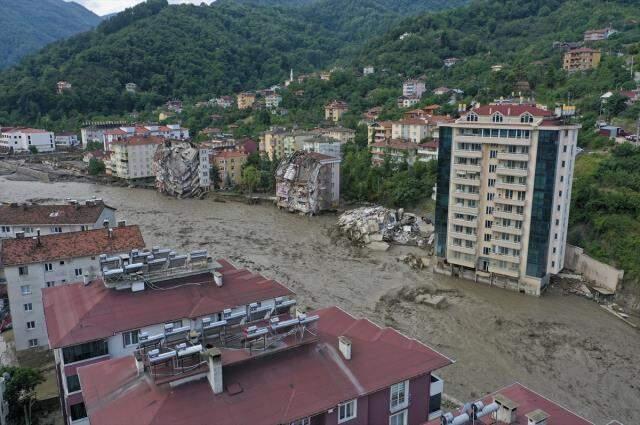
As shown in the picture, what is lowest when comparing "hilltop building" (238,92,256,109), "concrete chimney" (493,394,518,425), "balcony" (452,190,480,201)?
"concrete chimney" (493,394,518,425)

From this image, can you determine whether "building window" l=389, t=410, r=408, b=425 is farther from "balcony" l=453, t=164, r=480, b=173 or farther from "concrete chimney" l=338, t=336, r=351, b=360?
"balcony" l=453, t=164, r=480, b=173

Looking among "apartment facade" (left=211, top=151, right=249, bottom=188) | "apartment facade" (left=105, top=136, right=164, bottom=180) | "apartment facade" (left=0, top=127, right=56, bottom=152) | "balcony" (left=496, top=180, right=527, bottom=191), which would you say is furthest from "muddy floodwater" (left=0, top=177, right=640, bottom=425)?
"apartment facade" (left=0, top=127, right=56, bottom=152)

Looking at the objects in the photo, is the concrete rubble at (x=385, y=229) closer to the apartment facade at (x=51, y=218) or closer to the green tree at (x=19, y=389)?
the apartment facade at (x=51, y=218)

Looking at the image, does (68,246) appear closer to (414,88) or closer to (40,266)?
(40,266)

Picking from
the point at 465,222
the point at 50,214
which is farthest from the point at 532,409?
the point at 50,214

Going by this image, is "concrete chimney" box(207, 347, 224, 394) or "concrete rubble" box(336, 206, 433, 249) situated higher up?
"concrete chimney" box(207, 347, 224, 394)

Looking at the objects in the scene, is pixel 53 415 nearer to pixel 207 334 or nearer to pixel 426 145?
pixel 207 334

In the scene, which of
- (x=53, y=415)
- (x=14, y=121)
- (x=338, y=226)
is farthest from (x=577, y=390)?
(x=14, y=121)
